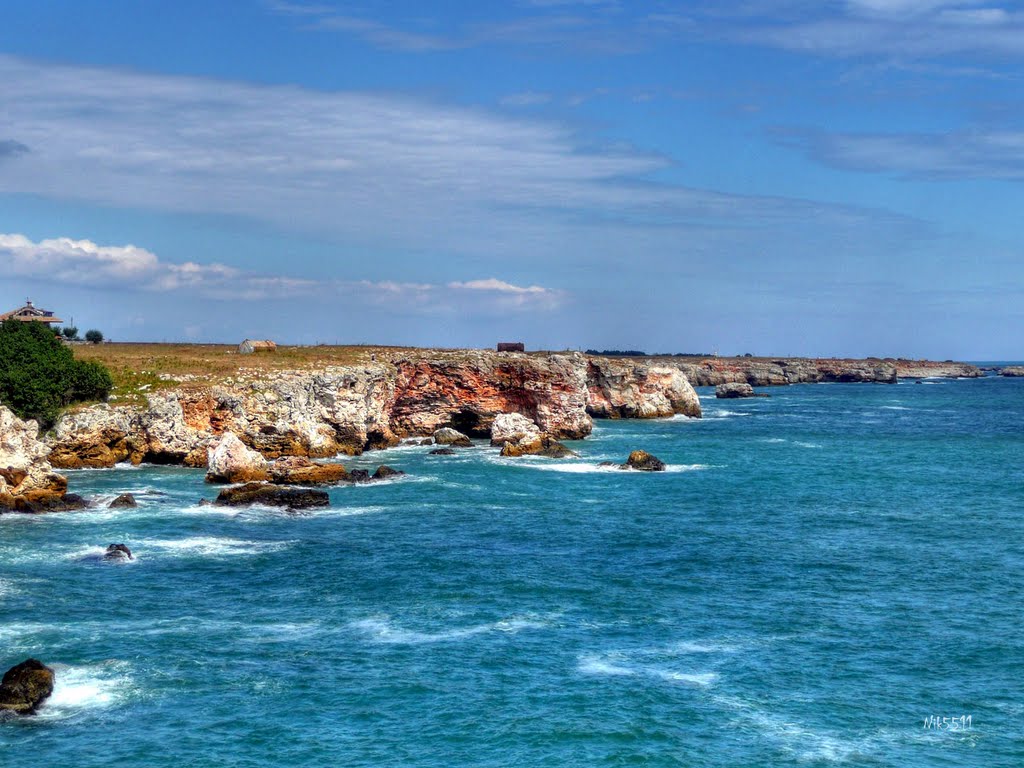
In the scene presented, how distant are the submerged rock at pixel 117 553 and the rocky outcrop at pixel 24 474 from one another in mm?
12421

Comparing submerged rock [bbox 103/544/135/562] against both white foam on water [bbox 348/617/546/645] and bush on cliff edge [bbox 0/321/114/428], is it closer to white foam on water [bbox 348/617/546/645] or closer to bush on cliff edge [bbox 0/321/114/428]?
white foam on water [bbox 348/617/546/645]

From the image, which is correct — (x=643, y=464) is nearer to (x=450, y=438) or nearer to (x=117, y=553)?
(x=450, y=438)

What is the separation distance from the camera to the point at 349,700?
92.6 feet

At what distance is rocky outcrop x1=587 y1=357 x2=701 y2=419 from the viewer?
411 ft

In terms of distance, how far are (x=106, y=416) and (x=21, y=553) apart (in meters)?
27.5

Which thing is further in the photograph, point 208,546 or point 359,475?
point 359,475

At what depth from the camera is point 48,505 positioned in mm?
53375

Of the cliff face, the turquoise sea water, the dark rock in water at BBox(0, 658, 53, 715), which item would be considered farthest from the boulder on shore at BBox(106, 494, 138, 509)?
the dark rock in water at BBox(0, 658, 53, 715)

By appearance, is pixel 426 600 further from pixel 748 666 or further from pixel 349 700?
pixel 748 666

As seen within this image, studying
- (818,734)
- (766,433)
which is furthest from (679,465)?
(818,734)

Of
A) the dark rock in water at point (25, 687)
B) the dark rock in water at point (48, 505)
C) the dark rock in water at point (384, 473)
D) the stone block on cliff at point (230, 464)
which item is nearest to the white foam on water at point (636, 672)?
the dark rock in water at point (25, 687)

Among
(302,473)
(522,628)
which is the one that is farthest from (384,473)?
(522,628)

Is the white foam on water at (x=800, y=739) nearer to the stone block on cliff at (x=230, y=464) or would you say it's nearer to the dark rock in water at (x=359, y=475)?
the stone block on cliff at (x=230, y=464)

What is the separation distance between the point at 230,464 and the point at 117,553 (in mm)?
20185
